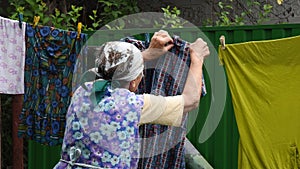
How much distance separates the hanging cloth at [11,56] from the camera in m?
4.14

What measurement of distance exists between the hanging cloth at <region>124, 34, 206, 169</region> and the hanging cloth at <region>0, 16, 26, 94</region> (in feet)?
3.78

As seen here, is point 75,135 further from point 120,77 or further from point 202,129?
point 202,129

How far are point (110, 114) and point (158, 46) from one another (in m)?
0.65

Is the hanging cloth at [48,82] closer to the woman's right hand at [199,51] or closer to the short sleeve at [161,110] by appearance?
the woman's right hand at [199,51]

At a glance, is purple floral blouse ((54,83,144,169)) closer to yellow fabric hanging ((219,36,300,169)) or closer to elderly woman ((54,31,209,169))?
elderly woman ((54,31,209,169))

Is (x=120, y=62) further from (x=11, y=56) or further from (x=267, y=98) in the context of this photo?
(x=11, y=56)

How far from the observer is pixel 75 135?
8.79 ft

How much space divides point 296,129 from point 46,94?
1.80 meters

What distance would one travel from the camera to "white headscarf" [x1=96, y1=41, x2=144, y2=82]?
2.66 meters

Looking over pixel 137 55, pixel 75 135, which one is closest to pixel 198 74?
pixel 137 55

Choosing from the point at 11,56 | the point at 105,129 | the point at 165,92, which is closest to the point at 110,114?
the point at 105,129

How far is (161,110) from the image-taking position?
2732 millimetres

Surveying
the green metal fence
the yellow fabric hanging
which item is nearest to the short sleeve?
the yellow fabric hanging

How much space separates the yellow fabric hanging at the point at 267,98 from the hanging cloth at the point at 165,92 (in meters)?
0.55
